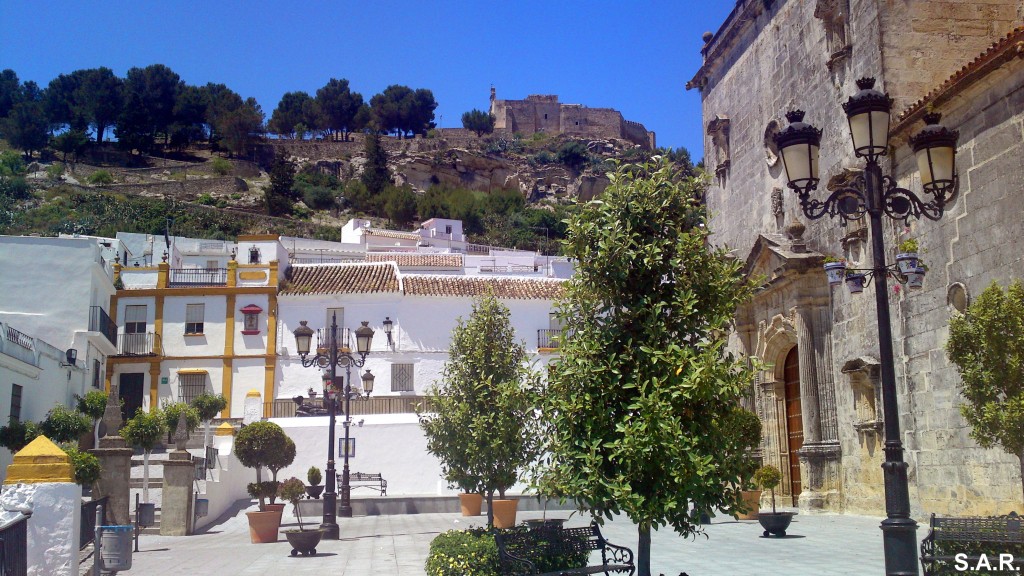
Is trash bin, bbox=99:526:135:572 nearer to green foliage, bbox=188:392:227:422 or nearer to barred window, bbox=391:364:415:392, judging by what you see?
green foliage, bbox=188:392:227:422

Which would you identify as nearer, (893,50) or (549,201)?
(893,50)

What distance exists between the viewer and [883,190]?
26.2ft

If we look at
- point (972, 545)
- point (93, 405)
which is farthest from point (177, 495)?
point (972, 545)

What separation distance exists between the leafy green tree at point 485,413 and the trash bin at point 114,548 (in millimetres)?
5433

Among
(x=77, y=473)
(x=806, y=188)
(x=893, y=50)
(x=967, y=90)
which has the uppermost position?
(x=893, y=50)

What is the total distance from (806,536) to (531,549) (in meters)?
7.37

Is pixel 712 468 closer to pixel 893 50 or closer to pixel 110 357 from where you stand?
pixel 893 50

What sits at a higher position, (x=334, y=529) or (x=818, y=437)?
(x=818, y=437)

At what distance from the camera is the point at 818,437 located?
1822 cm

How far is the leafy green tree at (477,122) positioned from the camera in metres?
106

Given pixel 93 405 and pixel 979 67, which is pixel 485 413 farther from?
pixel 93 405

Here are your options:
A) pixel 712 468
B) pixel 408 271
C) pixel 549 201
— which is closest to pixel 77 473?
pixel 712 468

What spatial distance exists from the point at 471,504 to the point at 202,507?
5950 mm

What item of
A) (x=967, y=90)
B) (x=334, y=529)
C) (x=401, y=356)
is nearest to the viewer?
(x=967, y=90)
